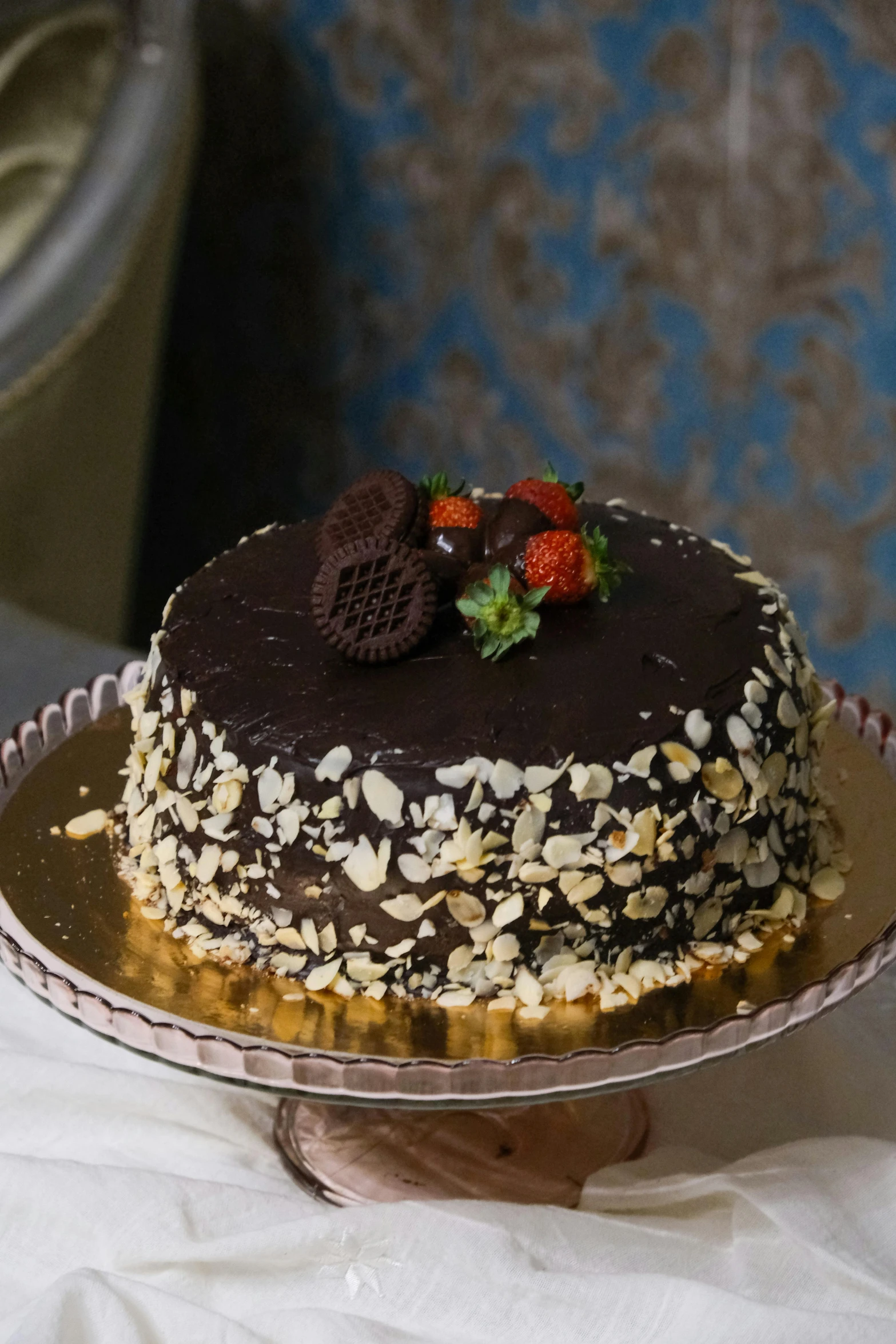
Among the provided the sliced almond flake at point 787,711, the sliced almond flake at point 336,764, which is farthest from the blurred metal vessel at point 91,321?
the sliced almond flake at point 787,711

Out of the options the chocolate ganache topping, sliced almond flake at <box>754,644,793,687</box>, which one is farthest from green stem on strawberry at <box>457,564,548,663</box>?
sliced almond flake at <box>754,644,793,687</box>

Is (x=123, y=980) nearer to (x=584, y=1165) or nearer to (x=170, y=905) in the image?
(x=170, y=905)

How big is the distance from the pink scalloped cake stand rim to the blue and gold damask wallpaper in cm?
176

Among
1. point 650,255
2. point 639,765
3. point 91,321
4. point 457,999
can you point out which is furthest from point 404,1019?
point 650,255

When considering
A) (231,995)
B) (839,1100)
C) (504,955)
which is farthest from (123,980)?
(839,1100)

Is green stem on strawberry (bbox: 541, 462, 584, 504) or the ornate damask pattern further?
the ornate damask pattern

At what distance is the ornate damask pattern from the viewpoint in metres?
2.77

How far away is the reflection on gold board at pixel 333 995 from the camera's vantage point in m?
1.28

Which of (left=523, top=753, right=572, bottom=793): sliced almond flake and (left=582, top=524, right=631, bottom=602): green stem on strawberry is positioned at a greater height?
(left=582, top=524, right=631, bottom=602): green stem on strawberry

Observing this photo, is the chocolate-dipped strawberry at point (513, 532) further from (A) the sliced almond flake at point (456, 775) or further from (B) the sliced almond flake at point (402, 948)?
(B) the sliced almond flake at point (402, 948)

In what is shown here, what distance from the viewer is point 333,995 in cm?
135

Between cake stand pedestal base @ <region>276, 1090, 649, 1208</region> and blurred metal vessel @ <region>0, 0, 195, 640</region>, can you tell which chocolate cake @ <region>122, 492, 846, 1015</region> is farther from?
blurred metal vessel @ <region>0, 0, 195, 640</region>

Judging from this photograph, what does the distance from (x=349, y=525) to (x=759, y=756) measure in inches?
18.4

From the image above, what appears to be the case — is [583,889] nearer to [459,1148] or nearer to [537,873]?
[537,873]
